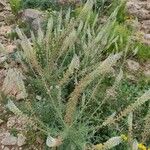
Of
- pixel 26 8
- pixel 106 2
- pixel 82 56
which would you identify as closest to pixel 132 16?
pixel 106 2

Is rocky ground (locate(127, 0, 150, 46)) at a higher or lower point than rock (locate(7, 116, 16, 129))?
lower

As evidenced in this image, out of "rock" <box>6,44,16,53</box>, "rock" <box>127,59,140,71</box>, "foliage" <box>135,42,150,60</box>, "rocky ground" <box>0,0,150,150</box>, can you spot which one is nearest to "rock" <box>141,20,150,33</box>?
"rocky ground" <box>0,0,150,150</box>

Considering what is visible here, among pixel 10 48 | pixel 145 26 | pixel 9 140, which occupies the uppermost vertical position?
pixel 10 48

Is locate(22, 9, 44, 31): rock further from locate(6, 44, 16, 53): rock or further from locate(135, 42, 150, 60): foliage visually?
locate(135, 42, 150, 60): foliage

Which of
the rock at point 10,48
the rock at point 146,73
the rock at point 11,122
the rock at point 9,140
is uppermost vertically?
the rock at point 10,48

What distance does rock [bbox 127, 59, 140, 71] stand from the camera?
584 centimetres

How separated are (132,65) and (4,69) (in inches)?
59.2

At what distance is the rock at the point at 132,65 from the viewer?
5.84 metres

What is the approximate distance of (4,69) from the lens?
218 inches

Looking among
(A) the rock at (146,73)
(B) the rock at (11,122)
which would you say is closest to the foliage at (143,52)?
(A) the rock at (146,73)

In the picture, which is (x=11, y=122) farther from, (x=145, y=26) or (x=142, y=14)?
(x=142, y=14)

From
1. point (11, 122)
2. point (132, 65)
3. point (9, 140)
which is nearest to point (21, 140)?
point (9, 140)

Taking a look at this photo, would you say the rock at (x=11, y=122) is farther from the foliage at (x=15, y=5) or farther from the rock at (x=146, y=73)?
the foliage at (x=15, y=5)

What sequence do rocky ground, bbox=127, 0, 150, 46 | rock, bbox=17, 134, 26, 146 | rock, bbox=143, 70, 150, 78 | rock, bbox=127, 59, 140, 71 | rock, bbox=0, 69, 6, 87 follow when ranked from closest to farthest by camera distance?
1. rock, bbox=17, 134, 26, 146
2. rock, bbox=0, 69, 6, 87
3. rock, bbox=143, 70, 150, 78
4. rock, bbox=127, 59, 140, 71
5. rocky ground, bbox=127, 0, 150, 46
